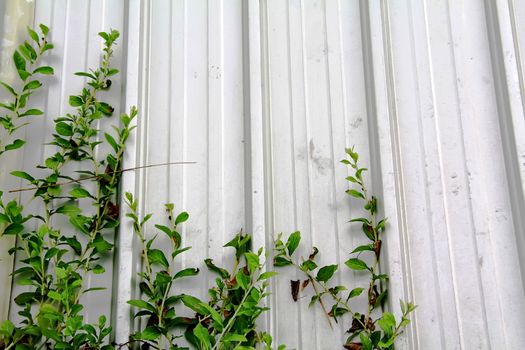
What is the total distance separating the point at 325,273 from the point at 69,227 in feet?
2.19

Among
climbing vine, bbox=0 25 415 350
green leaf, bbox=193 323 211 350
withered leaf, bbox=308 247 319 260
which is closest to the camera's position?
green leaf, bbox=193 323 211 350

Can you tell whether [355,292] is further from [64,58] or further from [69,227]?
[64,58]

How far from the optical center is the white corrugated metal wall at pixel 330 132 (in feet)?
4.09

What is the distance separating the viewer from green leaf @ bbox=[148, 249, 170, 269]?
1250 millimetres

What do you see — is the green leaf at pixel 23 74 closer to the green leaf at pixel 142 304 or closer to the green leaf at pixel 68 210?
the green leaf at pixel 68 210

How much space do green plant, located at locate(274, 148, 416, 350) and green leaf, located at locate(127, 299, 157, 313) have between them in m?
0.32

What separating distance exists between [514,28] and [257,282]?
94 cm

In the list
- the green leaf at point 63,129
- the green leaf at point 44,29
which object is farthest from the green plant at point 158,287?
the green leaf at point 44,29

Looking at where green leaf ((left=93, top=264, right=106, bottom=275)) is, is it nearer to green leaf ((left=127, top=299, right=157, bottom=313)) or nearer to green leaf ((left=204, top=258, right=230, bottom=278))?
green leaf ((left=127, top=299, right=157, bottom=313))

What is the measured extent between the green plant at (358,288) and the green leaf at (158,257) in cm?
27

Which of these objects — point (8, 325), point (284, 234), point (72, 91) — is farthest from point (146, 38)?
point (8, 325)

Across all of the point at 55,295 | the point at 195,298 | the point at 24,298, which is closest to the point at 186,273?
the point at 195,298

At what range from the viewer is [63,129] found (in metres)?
1.33

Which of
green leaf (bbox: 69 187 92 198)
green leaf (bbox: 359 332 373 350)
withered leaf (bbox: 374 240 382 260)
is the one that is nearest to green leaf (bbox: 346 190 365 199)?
withered leaf (bbox: 374 240 382 260)
